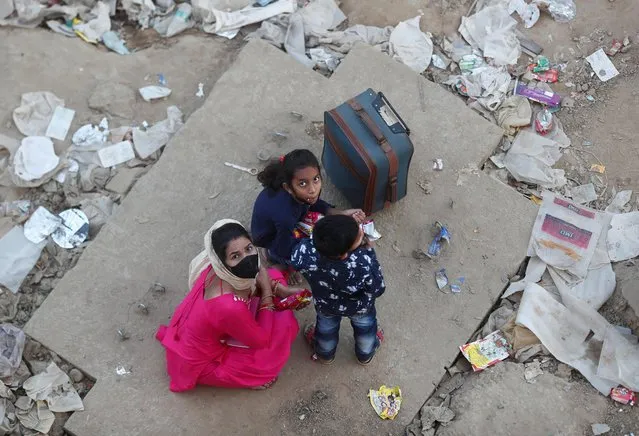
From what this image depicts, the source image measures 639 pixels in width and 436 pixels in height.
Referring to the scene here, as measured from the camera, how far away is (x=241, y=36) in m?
5.39

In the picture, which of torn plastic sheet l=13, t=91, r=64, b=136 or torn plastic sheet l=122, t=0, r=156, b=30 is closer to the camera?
torn plastic sheet l=13, t=91, r=64, b=136

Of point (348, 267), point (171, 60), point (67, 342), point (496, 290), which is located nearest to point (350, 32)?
point (171, 60)

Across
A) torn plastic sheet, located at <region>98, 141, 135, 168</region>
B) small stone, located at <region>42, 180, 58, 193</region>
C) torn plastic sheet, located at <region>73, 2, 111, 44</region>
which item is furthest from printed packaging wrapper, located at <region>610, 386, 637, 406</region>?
torn plastic sheet, located at <region>73, 2, 111, 44</region>

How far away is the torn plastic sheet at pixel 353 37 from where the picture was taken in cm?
519

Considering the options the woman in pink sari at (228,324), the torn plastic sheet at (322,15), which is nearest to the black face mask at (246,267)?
the woman in pink sari at (228,324)

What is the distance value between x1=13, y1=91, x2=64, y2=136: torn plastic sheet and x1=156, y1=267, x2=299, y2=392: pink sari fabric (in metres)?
2.19

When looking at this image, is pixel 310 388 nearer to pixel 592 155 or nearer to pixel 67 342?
pixel 67 342

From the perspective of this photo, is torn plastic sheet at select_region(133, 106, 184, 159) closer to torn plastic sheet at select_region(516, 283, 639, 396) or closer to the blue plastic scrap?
the blue plastic scrap

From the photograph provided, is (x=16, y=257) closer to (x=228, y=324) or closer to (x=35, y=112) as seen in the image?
(x=35, y=112)

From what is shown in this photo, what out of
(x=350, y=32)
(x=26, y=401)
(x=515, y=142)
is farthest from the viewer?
(x=350, y=32)

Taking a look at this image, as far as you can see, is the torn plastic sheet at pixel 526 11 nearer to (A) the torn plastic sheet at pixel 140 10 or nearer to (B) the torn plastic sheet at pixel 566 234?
(B) the torn plastic sheet at pixel 566 234

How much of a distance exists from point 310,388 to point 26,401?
5.59ft

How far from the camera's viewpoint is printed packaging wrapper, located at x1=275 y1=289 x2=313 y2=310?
11.7ft

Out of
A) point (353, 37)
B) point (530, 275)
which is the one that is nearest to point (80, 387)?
point (530, 275)
